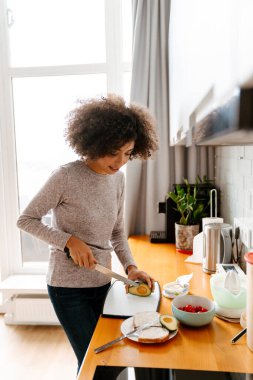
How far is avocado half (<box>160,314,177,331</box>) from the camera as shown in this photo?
1.05 meters

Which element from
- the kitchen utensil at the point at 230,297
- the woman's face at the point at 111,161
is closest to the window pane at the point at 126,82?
the woman's face at the point at 111,161

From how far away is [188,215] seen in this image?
204 centimetres

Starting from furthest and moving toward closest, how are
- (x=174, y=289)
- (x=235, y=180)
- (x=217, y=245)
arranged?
1. (x=235, y=180)
2. (x=217, y=245)
3. (x=174, y=289)

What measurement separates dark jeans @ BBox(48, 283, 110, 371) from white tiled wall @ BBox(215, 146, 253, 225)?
0.80m

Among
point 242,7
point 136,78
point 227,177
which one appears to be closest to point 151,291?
point 227,177

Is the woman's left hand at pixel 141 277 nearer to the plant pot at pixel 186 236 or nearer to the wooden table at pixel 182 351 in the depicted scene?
the wooden table at pixel 182 351

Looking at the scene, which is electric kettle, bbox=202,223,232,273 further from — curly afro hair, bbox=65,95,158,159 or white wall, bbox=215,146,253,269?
curly afro hair, bbox=65,95,158,159

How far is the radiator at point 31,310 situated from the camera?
2.73 metres

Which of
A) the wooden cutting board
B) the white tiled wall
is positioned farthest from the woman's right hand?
the white tiled wall

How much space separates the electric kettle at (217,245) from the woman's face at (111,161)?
0.55 metres

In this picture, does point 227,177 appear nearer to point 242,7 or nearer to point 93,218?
point 93,218

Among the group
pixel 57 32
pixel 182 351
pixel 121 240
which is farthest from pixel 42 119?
pixel 182 351

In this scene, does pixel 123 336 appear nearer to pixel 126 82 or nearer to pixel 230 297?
pixel 230 297

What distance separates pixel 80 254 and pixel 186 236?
948 millimetres
